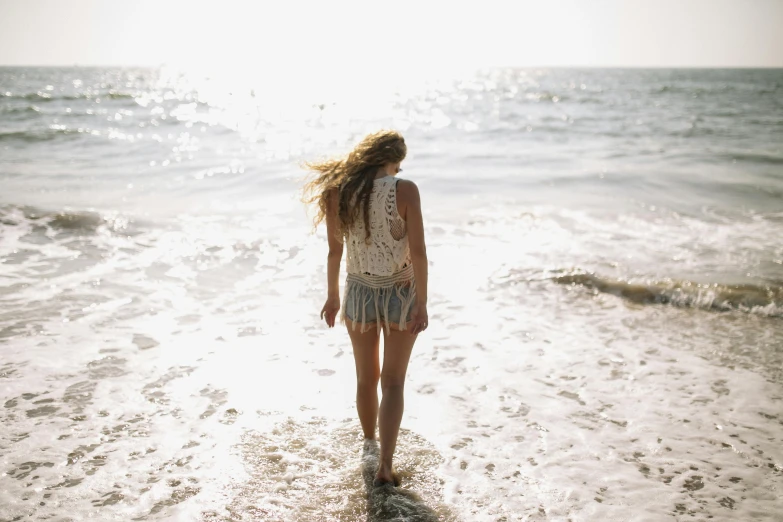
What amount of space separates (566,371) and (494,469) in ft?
5.56

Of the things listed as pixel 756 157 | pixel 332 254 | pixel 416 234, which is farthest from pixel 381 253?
pixel 756 157

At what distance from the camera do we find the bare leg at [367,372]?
12.2 feet

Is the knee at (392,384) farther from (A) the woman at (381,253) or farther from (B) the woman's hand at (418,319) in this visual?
(B) the woman's hand at (418,319)

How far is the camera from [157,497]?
363cm

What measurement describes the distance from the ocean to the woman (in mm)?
685

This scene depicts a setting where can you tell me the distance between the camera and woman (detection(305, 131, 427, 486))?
3434 mm

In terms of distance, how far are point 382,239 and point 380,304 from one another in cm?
39

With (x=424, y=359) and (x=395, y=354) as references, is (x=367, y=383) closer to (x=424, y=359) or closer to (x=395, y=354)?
(x=395, y=354)

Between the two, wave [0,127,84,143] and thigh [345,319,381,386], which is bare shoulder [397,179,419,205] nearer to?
thigh [345,319,381,386]

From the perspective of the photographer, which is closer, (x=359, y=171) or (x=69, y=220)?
(x=359, y=171)

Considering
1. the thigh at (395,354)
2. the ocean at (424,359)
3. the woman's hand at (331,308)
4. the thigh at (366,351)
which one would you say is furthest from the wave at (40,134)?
the thigh at (395,354)

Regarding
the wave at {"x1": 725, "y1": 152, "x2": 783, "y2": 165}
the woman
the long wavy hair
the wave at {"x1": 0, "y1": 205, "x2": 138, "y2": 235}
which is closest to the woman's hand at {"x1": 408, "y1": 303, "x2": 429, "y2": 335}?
the woman

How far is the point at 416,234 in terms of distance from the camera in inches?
135

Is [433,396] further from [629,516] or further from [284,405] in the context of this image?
[629,516]
